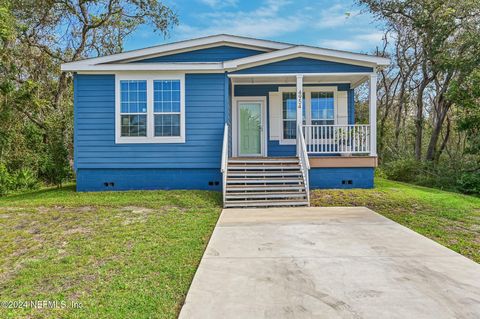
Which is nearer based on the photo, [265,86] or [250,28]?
[265,86]

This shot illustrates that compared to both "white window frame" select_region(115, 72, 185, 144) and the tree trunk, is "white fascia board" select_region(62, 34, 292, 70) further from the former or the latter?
the tree trunk

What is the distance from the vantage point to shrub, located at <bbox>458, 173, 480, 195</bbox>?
10.2 metres

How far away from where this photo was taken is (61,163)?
10.6m

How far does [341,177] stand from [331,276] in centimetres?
599

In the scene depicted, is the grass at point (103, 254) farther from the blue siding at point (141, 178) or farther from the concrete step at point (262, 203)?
the blue siding at point (141, 178)

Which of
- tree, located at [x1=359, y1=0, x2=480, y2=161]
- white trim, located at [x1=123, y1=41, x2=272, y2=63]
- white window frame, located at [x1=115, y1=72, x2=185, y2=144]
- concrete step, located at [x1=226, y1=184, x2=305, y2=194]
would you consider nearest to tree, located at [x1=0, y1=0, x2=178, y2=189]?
white window frame, located at [x1=115, y1=72, x2=185, y2=144]

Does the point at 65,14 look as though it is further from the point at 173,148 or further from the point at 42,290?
the point at 42,290

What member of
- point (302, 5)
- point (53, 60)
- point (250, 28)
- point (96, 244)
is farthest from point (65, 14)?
point (96, 244)

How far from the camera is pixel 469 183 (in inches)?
410

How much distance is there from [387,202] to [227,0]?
48.7 feet

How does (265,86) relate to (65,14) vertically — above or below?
below

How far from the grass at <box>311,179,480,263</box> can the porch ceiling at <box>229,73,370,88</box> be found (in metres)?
3.13

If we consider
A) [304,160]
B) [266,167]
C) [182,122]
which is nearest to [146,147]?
[182,122]

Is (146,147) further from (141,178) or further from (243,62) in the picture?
(243,62)
